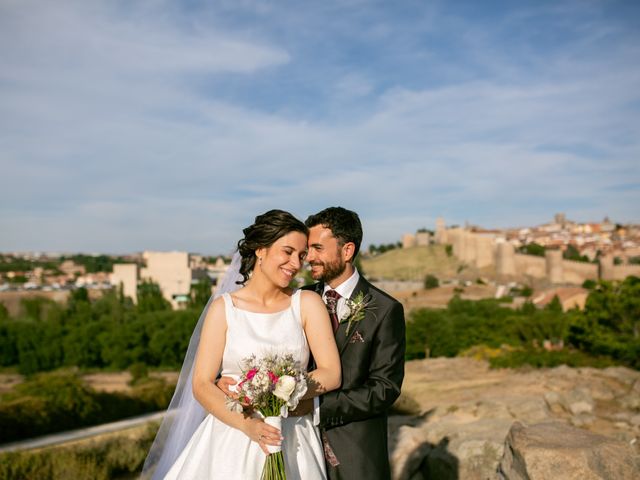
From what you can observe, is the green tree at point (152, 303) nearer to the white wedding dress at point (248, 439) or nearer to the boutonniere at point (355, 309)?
the white wedding dress at point (248, 439)

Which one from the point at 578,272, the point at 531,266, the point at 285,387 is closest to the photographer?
the point at 285,387

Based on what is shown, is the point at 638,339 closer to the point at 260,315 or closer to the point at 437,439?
the point at 437,439

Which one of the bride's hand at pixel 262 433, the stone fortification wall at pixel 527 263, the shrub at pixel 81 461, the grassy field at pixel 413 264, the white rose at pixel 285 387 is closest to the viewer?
the white rose at pixel 285 387

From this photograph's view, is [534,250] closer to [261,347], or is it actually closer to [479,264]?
[479,264]

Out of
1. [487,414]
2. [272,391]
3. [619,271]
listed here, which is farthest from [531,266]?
[272,391]

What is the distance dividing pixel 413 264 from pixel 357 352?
380 ft

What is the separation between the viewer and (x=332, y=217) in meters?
3.32

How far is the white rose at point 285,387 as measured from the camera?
2.63m

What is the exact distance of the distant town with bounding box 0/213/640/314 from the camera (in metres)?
85.1

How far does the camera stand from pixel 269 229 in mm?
3129

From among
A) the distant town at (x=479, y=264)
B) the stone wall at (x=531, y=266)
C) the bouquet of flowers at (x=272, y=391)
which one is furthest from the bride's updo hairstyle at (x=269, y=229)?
the stone wall at (x=531, y=266)

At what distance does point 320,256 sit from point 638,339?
80.5 feet

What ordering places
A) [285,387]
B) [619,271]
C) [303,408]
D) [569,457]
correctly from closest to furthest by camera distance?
1. [285,387]
2. [303,408]
3. [569,457]
4. [619,271]

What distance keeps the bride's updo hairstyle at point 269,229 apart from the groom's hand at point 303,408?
0.76 metres
